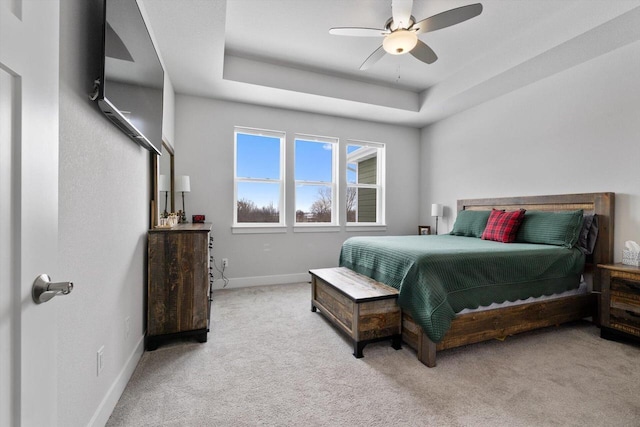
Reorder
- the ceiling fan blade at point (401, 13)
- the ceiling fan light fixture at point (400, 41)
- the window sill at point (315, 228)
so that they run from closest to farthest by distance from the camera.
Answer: the ceiling fan blade at point (401, 13), the ceiling fan light fixture at point (400, 41), the window sill at point (315, 228)

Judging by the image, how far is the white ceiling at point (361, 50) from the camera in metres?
2.46

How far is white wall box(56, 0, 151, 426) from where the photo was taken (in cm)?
111

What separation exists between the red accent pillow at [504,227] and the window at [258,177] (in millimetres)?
2812

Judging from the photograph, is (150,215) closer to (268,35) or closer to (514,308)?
(268,35)

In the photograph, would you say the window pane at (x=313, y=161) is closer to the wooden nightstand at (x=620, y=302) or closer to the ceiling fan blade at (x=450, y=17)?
the ceiling fan blade at (x=450, y=17)

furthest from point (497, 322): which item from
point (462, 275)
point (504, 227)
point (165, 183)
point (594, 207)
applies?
point (165, 183)

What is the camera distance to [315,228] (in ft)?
14.9

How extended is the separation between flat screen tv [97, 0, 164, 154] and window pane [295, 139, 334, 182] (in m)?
2.51

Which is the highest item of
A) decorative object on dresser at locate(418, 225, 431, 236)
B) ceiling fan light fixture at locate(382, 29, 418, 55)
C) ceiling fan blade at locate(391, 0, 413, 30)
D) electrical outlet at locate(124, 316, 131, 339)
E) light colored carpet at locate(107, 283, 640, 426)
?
ceiling fan blade at locate(391, 0, 413, 30)

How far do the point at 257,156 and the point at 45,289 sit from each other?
383 centimetres

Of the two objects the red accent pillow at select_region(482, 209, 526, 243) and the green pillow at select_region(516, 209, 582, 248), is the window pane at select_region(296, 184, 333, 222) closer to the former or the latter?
the red accent pillow at select_region(482, 209, 526, 243)

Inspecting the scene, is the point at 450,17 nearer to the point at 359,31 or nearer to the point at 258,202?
the point at 359,31

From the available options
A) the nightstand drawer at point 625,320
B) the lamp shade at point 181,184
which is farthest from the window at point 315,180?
the nightstand drawer at point 625,320

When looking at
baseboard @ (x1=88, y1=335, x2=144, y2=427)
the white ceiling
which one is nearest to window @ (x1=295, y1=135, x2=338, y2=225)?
the white ceiling
